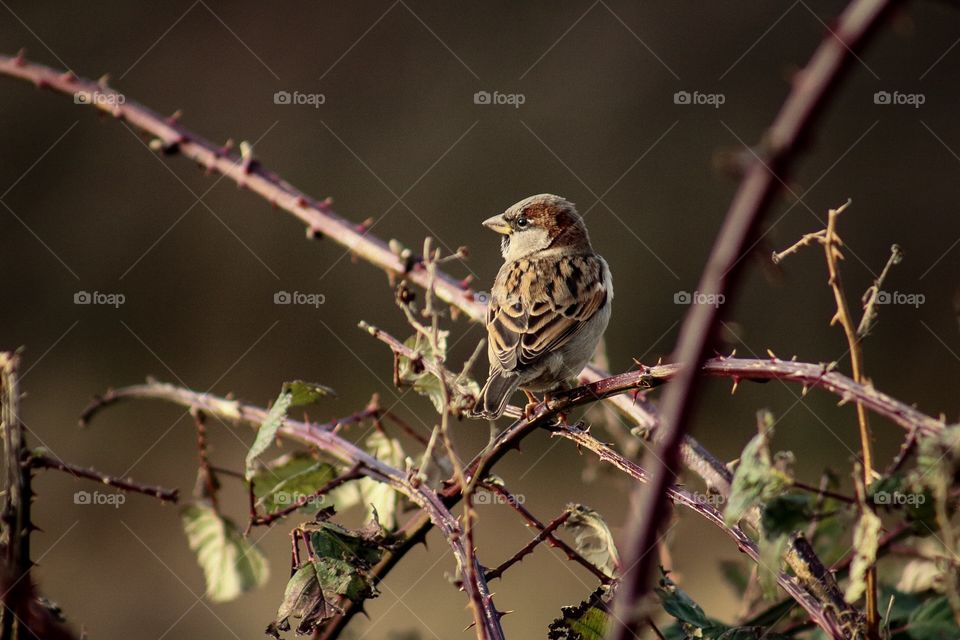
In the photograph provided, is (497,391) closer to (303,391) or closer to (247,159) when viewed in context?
(247,159)

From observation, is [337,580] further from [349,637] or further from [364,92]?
[364,92]

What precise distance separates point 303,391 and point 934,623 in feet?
3.44

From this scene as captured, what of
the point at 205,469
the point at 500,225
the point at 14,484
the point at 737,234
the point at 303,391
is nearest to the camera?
the point at 737,234

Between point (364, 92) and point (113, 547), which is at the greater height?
point (364, 92)

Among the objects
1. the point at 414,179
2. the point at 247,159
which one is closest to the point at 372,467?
the point at 247,159

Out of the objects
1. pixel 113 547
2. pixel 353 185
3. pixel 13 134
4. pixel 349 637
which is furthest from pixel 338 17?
pixel 349 637

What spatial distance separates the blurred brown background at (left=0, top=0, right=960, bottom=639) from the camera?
21.6ft

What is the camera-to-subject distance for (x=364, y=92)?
688 centimetres

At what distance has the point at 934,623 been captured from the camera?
1498 mm

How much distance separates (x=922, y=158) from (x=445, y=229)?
3.27 meters

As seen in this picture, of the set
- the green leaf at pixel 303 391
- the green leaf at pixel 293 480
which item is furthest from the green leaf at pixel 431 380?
the green leaf at pixel 293 480

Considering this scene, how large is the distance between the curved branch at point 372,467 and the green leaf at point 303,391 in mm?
52

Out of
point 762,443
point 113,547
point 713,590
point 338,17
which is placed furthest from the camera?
point 338,17

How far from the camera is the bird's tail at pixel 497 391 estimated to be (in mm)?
2506
